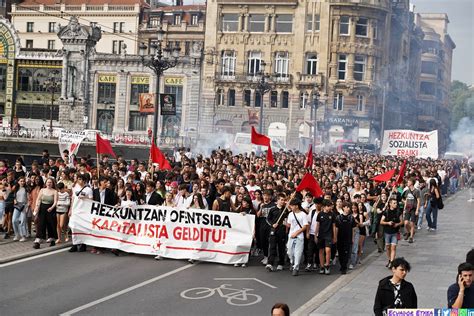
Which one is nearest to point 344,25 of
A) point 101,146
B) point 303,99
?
point 303,99

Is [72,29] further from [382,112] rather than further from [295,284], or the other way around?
[295,284]

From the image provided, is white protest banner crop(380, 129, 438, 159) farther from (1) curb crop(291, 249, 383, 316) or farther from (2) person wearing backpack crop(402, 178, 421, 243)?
(1) curb crop(291, 249, 383, 316)

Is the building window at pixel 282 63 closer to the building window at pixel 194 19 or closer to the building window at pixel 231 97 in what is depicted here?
the building window at pixel 231 97

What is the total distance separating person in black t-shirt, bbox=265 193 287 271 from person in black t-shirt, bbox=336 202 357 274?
3.49ft

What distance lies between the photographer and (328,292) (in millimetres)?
12992

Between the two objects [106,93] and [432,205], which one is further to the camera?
[106,93]

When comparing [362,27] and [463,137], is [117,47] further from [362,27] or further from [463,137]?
[463,137]

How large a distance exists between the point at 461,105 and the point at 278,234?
104620 millimetres

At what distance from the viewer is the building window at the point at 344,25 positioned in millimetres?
69750

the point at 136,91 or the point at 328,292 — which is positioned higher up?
the point at 136,91

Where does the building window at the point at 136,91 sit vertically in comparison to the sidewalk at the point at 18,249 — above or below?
above

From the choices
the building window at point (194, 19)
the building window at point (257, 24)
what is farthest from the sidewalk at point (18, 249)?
the building window at point (194, 19)

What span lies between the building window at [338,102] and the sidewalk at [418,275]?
4592 centimetres

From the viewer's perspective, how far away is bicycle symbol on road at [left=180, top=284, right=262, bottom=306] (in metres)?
12.3
